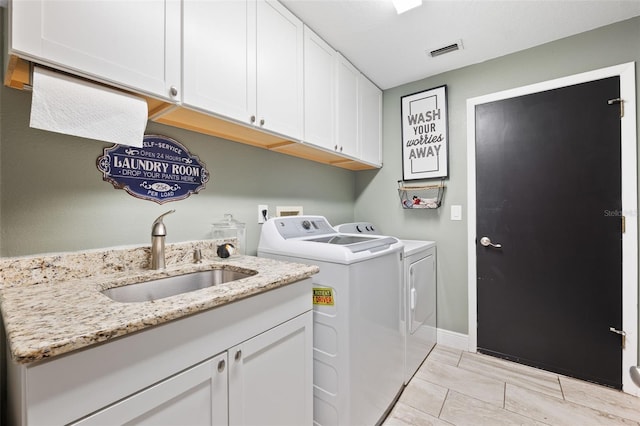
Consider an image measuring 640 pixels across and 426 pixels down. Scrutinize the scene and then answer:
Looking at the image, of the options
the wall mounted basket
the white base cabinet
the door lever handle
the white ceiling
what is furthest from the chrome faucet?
the door lever handle

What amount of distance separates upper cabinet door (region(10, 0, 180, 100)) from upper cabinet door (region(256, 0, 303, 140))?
445 millimetres

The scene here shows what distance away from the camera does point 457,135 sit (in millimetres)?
2391

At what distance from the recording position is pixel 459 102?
2383mm

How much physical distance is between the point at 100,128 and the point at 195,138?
0.58m

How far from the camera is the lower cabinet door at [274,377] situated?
0.96m

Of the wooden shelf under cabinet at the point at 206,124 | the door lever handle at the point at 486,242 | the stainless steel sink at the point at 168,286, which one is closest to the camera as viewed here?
the wooden shelf under cabinet at the point at 206,124

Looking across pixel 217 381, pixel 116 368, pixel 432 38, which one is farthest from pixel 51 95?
pixel 432 38

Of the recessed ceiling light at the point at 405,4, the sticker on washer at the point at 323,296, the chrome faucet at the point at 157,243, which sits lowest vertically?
the sticker on washer at the point at 323,296

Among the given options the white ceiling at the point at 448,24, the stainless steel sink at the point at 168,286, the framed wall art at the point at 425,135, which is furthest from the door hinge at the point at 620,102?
the stainless steel sink at the point at 168,286

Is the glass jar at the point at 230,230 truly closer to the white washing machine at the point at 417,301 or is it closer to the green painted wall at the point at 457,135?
the white washing machine at the point at 417,301

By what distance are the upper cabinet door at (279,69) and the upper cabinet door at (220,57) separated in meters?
0.06

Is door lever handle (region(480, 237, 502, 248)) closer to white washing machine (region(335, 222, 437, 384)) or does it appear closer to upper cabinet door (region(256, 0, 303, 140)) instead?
white washing machine (region(335, 222, 437, 384))

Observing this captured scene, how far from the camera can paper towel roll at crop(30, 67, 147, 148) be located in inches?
33.5

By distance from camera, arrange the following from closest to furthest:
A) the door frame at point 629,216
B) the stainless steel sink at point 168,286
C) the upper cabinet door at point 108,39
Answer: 1. the upper cabinet door at point 108,39
2. the stainless steel sink at point 168,286
3. the door frame at point 629,216
